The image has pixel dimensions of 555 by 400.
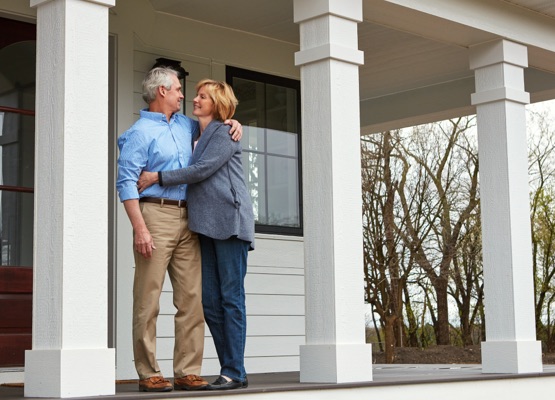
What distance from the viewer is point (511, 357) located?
6086 millimetres

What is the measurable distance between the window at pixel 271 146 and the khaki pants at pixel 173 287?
296 cm

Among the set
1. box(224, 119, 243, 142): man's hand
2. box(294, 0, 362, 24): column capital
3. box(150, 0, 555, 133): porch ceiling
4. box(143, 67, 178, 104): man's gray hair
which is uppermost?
box(150, 0, 555, 133): porch ceiling

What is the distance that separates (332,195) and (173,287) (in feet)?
3.44

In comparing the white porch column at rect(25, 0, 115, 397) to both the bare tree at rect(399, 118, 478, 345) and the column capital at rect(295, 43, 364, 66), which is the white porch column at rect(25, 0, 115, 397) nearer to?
the column capital at rect(295, 43, 364, 66)

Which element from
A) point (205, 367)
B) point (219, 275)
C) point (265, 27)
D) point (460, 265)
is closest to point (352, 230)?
point (219, 275)

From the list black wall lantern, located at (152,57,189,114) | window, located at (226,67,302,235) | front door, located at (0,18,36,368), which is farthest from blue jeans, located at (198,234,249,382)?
window, located at (226,67,302,235)

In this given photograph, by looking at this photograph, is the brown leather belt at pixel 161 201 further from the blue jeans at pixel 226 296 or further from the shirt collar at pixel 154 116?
the shirt collar at pixel 154 116

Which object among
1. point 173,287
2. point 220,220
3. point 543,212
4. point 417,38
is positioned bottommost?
point 173,287

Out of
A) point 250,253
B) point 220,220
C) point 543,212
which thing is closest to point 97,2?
point 220,220

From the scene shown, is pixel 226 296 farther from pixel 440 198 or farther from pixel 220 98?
pixel 440 198

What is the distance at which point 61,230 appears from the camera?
3797 mm

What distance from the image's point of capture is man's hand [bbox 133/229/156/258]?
4.11 m

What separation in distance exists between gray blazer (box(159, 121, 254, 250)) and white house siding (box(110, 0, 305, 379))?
2117mm

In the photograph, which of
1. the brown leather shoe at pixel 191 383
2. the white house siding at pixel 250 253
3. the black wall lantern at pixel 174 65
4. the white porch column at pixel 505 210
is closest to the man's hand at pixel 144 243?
the brown leather shoe at pixel 191 383
